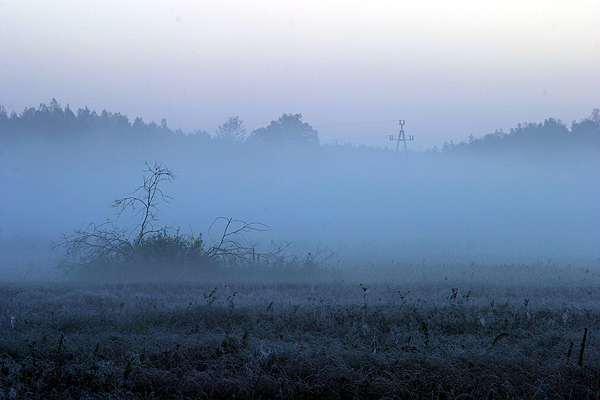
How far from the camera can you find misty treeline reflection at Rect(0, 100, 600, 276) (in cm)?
3494

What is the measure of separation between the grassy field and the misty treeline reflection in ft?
51.0

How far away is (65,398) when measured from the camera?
5.66 meters

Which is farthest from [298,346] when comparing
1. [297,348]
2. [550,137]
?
[550,137]

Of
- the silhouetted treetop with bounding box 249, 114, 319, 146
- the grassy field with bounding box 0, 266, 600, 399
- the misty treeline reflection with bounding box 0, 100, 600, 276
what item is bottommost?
the grassy field with bounding box 0, 266, 600, 399

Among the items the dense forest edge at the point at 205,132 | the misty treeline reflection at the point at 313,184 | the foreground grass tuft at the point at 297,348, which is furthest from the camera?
the dense forest edge at the point at 205,132

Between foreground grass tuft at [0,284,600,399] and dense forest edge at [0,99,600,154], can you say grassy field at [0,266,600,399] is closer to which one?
foreground grass tuft at [0,284,600,399]

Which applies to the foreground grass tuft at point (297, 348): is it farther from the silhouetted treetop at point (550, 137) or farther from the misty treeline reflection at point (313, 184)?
the silhouetted treetop at point (550, 137)

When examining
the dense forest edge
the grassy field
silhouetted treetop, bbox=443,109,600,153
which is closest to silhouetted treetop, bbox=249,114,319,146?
the dense forest edge

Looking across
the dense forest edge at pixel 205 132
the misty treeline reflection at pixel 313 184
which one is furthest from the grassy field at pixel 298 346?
the dense forest edge at pixel 205 132

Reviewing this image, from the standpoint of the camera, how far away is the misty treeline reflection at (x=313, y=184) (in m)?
34.9

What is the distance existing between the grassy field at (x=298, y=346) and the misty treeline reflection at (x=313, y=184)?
15.6 metres

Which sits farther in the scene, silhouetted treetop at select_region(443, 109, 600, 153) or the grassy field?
silhouetted treetop at select_region(443, 109, 600, 153)

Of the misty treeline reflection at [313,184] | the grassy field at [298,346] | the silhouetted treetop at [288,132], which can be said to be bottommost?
the grassy field at [298,346]

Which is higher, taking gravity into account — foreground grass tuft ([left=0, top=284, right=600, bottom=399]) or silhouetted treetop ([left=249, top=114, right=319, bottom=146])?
silhouetted treetop ([left=249, top=114, right=319, bottom=146])
